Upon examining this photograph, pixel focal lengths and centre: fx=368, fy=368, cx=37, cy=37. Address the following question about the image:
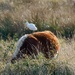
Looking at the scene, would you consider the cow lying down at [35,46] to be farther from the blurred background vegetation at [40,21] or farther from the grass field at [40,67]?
the blurred background vegetation at [40,21]

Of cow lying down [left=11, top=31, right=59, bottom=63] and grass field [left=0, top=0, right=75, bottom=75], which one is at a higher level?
cow lying down [left=11, top=31, right=59, bottom=63]

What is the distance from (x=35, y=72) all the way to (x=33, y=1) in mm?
9984

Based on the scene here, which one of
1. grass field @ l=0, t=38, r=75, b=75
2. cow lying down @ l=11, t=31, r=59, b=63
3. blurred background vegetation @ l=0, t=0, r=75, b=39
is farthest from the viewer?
blurred background vegetation @ l=0, t=0, r=75, b=39

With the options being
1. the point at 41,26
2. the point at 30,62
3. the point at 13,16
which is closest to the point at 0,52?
the point at 30,62

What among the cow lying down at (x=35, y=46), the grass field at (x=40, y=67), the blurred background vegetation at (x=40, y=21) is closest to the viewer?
the grass field at (x=40, y=67)

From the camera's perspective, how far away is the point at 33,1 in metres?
16.5

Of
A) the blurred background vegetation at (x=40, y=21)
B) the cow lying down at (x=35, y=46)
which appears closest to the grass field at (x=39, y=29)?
the blurred background vegetation at (x=40, y=21)

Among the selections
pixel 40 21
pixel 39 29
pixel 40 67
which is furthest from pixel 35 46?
pixel 40 21

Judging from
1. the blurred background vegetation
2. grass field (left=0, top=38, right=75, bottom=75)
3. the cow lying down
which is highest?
the cow lying down

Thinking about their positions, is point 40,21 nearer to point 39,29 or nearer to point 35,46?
point 39,29

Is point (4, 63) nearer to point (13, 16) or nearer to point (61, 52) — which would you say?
point (61, 52)

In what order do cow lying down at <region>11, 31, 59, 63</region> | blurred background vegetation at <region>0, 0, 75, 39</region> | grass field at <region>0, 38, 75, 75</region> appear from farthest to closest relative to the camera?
blurred background vegetation at <region>0, 0, 75, 39</region> < cow lying down at <region>11, 31, 59, 63</region> < grass field at <region>0, 38, 75, 75</region>

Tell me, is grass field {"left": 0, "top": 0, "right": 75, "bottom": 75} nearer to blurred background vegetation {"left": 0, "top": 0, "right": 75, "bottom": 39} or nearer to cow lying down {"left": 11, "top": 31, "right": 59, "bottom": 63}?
blurred background vegetation {"left": 0, "top": 0, "right": 75, "bottom": 39}

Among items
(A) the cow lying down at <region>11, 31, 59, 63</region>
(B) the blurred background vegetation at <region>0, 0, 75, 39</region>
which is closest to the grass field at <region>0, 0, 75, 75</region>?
(B) the blurred background vegetation at <region>0, 0, 75, 39</region>
